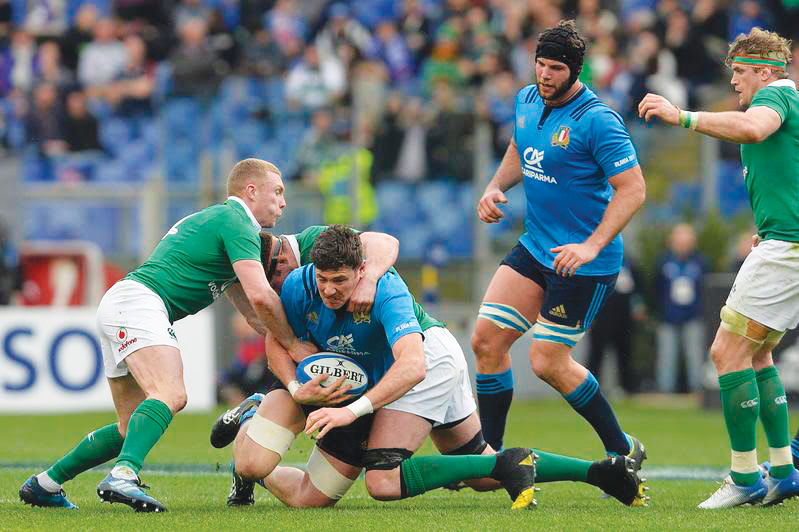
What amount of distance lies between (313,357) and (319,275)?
513 mm

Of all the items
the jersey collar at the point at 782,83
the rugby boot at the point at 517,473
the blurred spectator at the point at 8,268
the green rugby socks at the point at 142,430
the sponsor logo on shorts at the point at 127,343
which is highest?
the jersey collar at the point at 782,83

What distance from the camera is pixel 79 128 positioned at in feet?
60.6

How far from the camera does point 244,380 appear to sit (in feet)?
53.1

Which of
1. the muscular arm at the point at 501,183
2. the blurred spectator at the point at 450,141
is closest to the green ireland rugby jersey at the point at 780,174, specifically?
the muscular arm at the point at 501,183

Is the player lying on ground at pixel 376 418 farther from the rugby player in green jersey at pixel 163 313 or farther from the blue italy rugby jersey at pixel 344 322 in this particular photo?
the rugby player in green jersey at pixel 163 313

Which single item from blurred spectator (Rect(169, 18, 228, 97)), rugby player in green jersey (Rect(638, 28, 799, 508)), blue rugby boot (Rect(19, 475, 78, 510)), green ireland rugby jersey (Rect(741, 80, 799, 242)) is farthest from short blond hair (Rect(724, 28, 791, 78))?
blurred spectator (Rect(169, 18, 228, 97))

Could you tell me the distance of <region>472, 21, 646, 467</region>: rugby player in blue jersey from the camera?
7.80 m

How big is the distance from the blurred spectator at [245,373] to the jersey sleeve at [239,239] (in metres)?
8.85

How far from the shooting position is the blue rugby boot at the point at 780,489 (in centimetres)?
747

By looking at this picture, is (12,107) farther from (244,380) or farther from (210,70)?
A: (244,380)

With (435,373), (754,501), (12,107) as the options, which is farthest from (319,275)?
(12,107)

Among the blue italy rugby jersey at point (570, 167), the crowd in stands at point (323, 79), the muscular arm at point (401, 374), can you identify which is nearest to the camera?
the muscular arm at point (401, 374)

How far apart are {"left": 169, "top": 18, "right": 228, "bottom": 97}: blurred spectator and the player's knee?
1154cm

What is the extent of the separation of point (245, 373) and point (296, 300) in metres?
9.13
